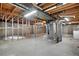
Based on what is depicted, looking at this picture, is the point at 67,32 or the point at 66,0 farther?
the point at 67,32

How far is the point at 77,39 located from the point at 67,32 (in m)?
0.29

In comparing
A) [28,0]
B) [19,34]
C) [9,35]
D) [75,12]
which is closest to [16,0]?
[28,0]

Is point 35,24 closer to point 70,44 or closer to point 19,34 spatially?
point 70,44

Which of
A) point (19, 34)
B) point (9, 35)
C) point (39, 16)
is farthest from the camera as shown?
point (19, 34)

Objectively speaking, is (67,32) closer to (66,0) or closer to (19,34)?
(66,0)

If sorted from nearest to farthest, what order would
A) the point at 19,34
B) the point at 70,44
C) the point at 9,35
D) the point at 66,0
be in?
1. the point at 66,0
2. the point at 70,44
3. the point at 9,35
4. the point at 19,34

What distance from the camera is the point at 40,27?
9.16ft

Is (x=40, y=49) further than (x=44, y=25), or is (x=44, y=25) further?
(x=40, y=49)

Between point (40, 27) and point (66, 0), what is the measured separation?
Answer: 3.65ft

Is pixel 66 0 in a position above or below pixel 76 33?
above

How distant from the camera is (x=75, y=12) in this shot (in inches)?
99.1

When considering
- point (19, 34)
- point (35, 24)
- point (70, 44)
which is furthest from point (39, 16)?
point (19, 34)

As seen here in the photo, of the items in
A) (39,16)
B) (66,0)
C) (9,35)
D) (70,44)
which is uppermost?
(66,0)

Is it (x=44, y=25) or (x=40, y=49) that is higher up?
(x=44, y=25)
